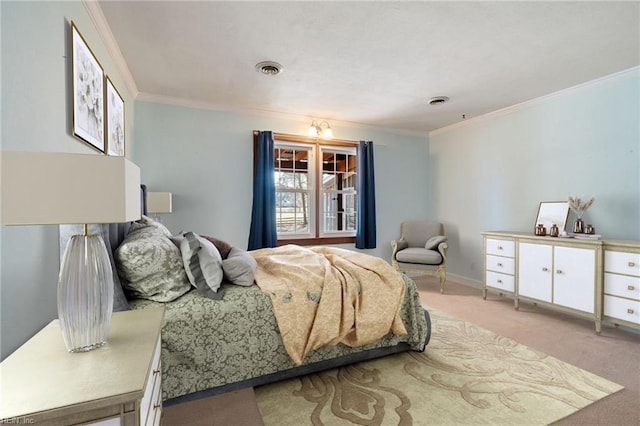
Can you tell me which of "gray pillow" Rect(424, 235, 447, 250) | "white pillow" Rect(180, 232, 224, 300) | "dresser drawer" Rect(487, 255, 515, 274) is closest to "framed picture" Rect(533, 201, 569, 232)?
"dresser drawer" Rect(487, 255, 515, 274)

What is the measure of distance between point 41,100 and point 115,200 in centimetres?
101

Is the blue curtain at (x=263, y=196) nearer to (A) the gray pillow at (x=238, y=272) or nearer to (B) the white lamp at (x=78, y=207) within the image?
(A) the gray pillow at (x=238, y=272)

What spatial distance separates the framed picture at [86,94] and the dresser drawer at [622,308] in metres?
4.33

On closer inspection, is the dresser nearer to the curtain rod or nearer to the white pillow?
the curtain rod

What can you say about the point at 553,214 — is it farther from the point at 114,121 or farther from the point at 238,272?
the point at 114,121

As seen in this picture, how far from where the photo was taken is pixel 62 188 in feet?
2.79

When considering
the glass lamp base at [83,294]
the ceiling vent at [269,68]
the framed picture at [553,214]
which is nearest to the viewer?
the glass lamp base at [83,294]

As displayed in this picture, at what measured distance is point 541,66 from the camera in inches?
111

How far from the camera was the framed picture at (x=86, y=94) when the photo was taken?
69.6 inches

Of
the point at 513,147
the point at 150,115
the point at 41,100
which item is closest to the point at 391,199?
the point at 513,147

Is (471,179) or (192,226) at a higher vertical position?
(471,179)

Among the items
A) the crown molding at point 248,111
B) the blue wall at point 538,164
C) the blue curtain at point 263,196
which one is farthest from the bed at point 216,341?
the blue wall at point 538,164

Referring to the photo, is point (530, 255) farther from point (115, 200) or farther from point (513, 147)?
point (115, 200)

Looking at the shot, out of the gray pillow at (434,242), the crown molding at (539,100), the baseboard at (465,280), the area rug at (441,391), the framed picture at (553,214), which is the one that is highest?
the crown molding at (539,100)
